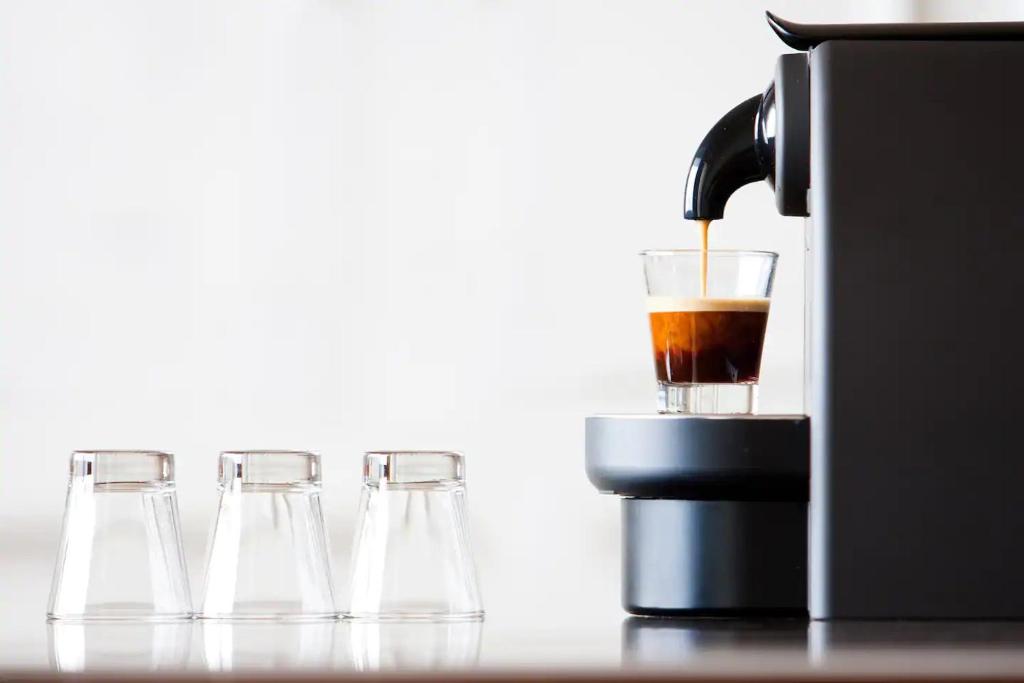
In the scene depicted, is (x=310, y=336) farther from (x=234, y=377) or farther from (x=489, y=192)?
(x=489, y=192)

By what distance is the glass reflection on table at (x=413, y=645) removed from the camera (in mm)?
521

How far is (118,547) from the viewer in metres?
0.71

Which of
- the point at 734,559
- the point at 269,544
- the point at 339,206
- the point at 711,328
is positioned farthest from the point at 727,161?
the point at 339,206

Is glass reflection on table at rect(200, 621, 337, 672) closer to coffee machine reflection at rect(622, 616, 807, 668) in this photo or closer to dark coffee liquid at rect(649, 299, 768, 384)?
coffee machine reflection at rect(622, 616, 807, 668)

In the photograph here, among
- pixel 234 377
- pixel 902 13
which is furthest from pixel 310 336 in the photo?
pixel 902 13

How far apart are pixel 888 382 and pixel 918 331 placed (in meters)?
0.03

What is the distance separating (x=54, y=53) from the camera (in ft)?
4.61

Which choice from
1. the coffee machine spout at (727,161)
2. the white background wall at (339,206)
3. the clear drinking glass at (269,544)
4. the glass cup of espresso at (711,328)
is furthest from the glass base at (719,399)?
the white background wall at (339,206)

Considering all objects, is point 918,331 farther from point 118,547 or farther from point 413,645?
point 118,547

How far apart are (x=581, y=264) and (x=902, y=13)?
41cm

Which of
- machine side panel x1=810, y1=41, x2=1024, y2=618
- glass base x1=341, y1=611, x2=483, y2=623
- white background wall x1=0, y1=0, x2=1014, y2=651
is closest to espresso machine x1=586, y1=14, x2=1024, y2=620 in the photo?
machine side panel x1=810, y1=41, x2=1024, y2=618

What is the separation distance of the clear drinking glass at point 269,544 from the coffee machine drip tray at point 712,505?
0.15 m

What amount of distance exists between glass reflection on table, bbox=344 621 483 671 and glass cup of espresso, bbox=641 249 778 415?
0.18 meters

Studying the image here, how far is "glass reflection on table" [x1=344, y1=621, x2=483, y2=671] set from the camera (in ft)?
1.71
